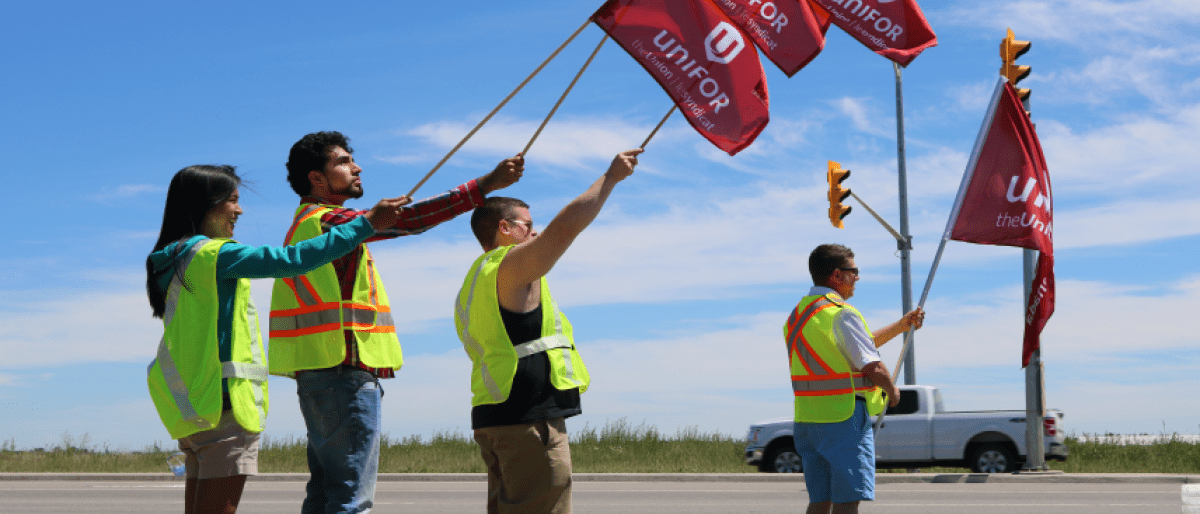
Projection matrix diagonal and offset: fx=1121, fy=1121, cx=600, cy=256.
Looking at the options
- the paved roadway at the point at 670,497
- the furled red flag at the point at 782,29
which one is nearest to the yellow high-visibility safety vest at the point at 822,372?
the furled red flag at the point at 782,29

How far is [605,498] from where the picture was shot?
13.3 meters

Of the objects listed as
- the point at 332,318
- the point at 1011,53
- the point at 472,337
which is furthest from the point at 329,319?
the point at 1011,53

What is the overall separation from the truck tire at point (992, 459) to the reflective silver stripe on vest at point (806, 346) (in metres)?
13.5

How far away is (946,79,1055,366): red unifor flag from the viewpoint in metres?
8.85

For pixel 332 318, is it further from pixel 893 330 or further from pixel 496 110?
pixel 893 330

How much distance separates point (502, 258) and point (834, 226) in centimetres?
1504

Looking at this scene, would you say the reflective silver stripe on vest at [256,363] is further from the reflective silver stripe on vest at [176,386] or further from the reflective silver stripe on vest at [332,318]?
the reflective silver stripe on vest at [332,318]

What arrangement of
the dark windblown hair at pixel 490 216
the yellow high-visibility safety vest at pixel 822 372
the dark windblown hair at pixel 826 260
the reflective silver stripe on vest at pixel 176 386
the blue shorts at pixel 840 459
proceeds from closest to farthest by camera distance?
the reflective silver stripe on vest at pixel 176 386 → the dark windblown hair at pixel 490 216 → the blue shorts at pixel 840 459 → the yellow high-visibility safety vest at pixel 822 372 → the dark windblown hair at pixel 826 260

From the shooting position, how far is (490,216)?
4168 mm

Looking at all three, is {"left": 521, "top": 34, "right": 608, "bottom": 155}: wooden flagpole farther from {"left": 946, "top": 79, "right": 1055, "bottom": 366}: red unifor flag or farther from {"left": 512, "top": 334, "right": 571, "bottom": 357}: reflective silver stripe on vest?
{"left": 946, "top": 79, "right": 1055, "bottom": 366}: red unifor flag

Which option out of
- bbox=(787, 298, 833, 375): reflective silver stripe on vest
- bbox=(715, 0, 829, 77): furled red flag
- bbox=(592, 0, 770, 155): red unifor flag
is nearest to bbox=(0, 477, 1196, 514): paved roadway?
bbox=(787, 298, 833, 375): reflective silver stripe on vest

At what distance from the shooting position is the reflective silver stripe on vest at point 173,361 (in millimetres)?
3590

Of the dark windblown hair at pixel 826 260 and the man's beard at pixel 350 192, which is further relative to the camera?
the dark windblown hair at pixel 826 260

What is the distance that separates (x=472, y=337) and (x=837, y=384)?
2.16 m
